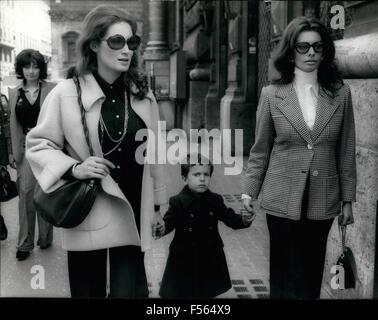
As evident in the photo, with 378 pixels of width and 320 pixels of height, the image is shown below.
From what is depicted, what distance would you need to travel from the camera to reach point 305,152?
309 centimetres

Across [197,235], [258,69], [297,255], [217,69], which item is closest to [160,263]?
[197,235]

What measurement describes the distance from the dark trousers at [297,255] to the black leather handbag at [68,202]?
988mm

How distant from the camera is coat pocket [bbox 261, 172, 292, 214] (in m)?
3.13

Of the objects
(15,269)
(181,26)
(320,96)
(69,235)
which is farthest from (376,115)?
(181,26)

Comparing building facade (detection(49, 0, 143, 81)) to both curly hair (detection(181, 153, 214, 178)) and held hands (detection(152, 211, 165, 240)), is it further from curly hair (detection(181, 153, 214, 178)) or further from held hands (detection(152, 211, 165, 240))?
held hands (detection(152, 211, 165, 240))

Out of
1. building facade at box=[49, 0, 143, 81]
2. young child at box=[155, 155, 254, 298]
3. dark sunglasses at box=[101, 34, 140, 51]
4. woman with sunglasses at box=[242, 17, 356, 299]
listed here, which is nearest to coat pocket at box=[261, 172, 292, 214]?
woman with sunglasses at box=[242, 17, 356, 299]

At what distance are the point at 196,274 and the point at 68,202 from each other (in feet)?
3.32

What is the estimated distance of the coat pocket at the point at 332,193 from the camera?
3.11m

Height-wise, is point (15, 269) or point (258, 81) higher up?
point (258, 81)

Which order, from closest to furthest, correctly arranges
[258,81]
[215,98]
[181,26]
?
1. [258,81]
2. [215,98]
3. [181,26]

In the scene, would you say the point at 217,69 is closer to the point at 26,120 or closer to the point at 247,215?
the point at 26,120
